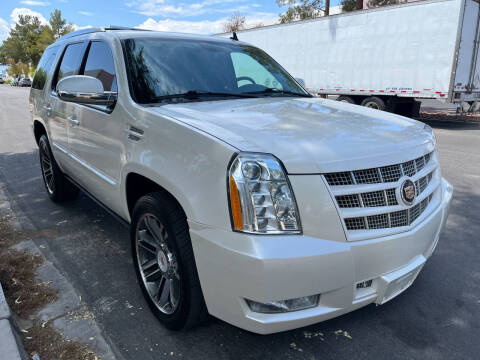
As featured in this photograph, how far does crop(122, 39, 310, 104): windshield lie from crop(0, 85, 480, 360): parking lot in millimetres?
1509

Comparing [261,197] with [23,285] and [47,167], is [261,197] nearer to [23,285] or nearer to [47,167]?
[23,285]

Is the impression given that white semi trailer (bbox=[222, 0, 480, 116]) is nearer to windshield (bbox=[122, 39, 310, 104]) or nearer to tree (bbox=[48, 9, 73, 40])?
windshield (bbox=[122, 39, 310, 104])

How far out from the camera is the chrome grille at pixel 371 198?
195cm

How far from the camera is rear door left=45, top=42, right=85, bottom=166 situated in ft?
12.6

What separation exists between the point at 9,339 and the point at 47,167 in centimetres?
330

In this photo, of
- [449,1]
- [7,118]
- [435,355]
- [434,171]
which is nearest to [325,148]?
[434,171]

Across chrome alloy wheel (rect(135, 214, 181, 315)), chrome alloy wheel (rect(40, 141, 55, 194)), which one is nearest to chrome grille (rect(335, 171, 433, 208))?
chrome alloy wheel (rect(135, 214, 181, 315))

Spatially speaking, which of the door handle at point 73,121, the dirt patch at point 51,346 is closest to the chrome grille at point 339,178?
the dirt patch at point 51,346

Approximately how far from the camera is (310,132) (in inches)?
86.7

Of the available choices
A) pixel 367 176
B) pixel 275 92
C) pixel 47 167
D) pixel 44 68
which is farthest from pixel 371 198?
pixel 44 68

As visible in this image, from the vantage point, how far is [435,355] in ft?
7.50

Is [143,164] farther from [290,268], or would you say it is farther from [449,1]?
[449,1]

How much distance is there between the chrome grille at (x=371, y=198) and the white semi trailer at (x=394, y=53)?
11014mm

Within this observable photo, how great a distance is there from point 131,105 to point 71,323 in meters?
1.52
